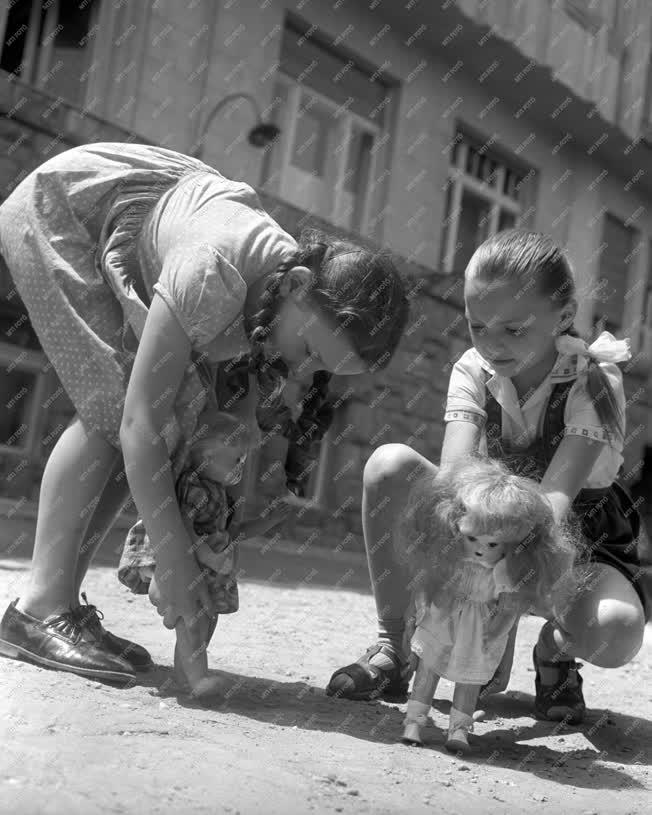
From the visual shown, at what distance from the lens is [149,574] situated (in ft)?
7.03

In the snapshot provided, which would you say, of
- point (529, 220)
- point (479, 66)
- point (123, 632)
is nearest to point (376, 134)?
point (479, 66)

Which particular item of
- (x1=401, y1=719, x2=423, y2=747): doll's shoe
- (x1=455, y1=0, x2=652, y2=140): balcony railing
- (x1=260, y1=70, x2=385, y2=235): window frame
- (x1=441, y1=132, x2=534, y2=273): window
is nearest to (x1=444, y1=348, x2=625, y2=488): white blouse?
(x1=401, y1=719, x2=423, y2=747): doll's shoe

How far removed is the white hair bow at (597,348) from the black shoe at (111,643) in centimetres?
123

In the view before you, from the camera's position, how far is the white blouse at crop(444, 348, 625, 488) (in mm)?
2377

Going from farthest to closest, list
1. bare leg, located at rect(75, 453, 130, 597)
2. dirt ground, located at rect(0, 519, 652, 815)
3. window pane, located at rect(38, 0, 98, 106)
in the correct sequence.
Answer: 1. window pane, located at rect(38, 0, 98, 106)
2. bare leg, located at rect(75, 453, 130, 597)
3. dirt ground, located at rect(0, 519, 652, 815)

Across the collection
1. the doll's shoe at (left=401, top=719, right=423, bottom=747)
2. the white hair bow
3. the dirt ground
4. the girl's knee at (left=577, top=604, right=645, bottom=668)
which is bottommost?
the dirt ground

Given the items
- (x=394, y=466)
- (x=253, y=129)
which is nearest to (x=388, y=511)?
(x=394, y=466)

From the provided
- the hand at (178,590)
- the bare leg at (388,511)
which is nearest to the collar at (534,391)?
the bare leg at (388,511)

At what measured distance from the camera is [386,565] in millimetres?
2492

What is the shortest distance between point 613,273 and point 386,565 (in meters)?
8.83

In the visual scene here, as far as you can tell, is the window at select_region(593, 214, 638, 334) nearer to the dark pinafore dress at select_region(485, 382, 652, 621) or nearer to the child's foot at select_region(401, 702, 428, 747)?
the dark pinafore dress at select_region(485, 382, 652, 621)

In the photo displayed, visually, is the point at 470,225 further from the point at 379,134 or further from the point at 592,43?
the point at 592,43

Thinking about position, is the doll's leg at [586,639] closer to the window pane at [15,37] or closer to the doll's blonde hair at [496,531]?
the doll's blonde hair at [496,531]

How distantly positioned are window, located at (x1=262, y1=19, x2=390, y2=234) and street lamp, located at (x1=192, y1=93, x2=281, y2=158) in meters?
0.56
